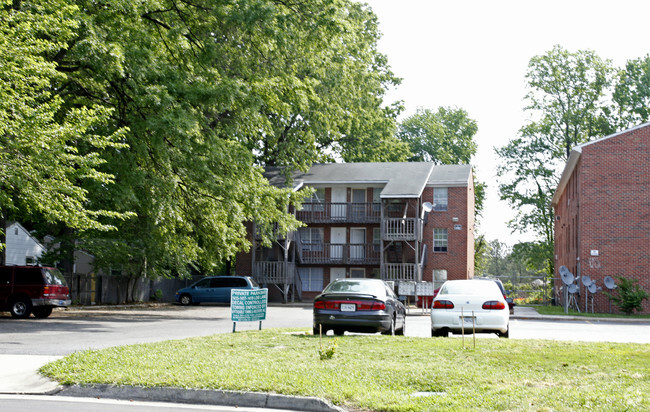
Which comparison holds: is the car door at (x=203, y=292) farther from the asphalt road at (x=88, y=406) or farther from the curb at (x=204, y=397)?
the asphalt road at (x=88, y=406)

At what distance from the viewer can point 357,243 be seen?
154 ft

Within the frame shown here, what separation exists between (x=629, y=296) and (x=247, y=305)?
20695 mm

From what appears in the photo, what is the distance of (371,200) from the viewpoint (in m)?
47.0

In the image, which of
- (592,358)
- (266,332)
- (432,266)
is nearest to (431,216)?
(432,266)

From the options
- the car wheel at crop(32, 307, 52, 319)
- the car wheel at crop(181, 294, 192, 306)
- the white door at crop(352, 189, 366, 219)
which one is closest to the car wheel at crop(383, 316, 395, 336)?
the car wheel at crop(32, 307, 52, 319)

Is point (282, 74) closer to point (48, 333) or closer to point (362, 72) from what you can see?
point (48, 333)

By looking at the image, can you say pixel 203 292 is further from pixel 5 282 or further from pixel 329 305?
pixel 329 305

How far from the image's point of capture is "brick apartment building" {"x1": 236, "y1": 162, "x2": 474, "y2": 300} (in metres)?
45.1

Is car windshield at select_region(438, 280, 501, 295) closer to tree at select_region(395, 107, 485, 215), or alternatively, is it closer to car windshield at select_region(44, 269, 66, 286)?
car windshield at select_region(44, 269, 66, 286)

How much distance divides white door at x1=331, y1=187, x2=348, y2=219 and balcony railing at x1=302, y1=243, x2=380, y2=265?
1.90 meters

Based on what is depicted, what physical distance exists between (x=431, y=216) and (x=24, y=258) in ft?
78.6

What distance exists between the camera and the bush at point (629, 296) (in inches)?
1240

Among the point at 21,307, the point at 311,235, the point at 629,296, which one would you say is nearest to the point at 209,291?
the point at 311,235

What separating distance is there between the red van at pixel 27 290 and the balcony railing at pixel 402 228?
22.7 m
